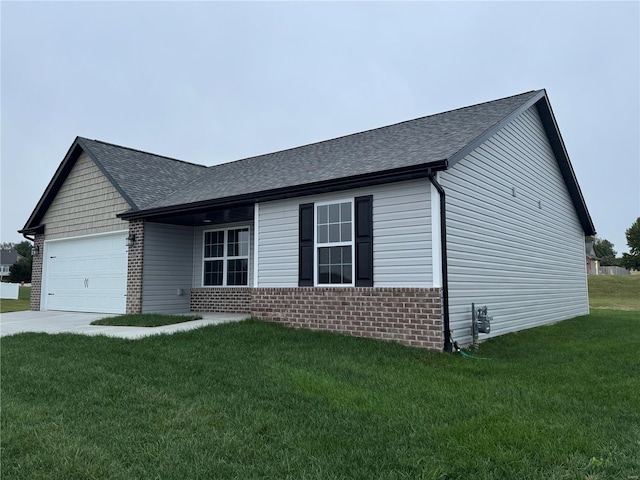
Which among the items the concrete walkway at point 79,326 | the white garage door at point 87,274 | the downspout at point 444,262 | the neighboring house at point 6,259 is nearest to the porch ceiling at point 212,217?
the white garage door at point 87,274

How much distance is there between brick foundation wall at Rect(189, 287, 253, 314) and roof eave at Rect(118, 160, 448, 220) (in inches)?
104

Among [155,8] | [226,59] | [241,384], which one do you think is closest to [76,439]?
[241,384]

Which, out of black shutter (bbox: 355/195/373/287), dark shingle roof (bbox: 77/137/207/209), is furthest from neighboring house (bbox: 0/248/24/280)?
black shutter (bbox: 355/195/373/287)

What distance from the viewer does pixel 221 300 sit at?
1309 cm

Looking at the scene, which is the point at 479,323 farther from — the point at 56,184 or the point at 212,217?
the point at 56,184

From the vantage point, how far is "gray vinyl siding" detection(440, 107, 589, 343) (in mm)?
8477

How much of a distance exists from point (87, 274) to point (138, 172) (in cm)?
351

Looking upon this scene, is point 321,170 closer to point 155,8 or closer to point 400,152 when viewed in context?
point 400,152

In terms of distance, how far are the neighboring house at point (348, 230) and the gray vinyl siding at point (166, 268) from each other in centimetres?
4

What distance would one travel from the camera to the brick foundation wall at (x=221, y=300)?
12.6 meters

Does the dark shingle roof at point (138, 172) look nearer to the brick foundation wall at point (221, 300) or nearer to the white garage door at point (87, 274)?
the white garage door at point (87, 274)

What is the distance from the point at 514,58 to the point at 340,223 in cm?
1437

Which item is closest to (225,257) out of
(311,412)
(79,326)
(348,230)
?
(79,326)

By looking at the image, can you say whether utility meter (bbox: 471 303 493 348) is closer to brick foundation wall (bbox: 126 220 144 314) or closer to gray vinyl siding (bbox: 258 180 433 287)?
gray vinyl siding (bbox: 258 180 433 287)
